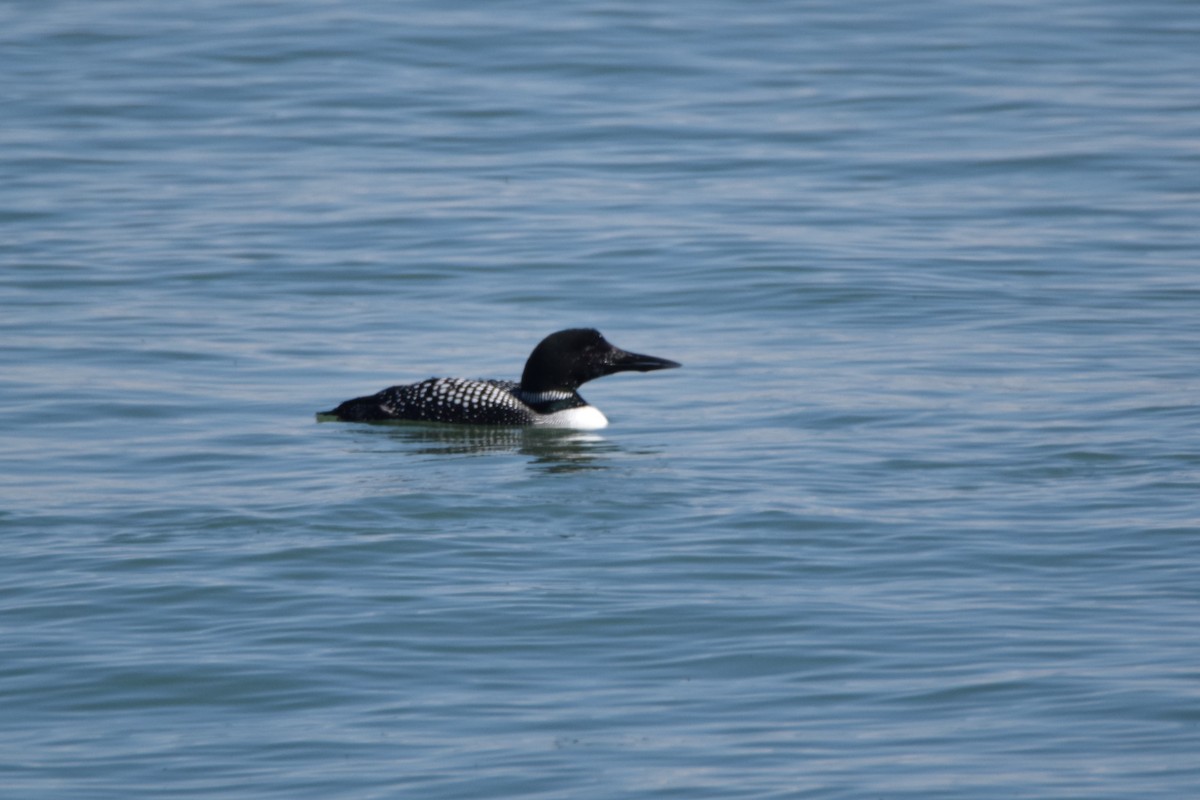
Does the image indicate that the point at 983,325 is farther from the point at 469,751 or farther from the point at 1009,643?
the point at 469,751

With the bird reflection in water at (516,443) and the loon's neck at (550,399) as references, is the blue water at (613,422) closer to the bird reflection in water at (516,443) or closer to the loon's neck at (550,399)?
the bird reflection in water at (516,443)

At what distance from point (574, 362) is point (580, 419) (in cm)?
34

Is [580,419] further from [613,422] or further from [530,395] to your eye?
[530,395]

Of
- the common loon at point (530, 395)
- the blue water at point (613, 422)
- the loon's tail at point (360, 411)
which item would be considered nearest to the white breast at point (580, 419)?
→ the common loon at point (530, 395)

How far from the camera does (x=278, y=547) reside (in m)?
7.45

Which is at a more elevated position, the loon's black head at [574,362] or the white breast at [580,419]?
the loon's black head at [574,362]

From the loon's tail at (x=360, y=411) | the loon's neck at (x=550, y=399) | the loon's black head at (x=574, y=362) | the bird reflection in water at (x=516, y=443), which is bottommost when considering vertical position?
the bird reflection in water at (x=516, y=443)

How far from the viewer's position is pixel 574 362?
10.2m

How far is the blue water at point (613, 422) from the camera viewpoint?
18.7 feet

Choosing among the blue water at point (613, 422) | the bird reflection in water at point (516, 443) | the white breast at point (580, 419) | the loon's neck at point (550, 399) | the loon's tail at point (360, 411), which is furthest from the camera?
the loon's neck at point (550, 399)

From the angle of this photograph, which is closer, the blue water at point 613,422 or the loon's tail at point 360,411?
the blue water at point 613,422

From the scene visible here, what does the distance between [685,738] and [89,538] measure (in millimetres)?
2929

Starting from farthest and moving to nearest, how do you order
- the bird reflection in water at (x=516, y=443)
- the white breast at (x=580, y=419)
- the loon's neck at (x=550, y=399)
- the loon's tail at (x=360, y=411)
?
the loon's neck at (x=550, y=399), the white breast at (x=580, y=419), the loon's tail at (x=360, y=411), the bird reflection in water at (x=516, y=443)

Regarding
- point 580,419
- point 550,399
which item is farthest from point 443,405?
point 580,419
